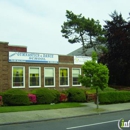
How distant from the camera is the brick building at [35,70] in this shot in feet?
82.3

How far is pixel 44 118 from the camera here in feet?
50.6

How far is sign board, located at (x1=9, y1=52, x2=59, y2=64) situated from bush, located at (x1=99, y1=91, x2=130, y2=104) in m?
7.11

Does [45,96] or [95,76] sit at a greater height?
[95,76]

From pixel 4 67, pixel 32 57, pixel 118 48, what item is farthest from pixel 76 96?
pixel 118 48

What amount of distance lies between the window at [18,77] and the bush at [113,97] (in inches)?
310

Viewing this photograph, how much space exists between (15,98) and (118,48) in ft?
87.0

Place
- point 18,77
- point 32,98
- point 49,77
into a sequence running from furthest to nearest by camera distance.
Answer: point 49,77 < point 18,77 < point 32,98

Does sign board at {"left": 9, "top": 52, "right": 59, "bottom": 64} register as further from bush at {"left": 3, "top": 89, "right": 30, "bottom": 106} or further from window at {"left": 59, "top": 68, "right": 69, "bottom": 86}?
bush at {"left": 3, "top": 89, "right": 30, "bottom": 106}

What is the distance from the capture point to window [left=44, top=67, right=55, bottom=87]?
91.9 ft

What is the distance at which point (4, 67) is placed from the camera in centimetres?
2495

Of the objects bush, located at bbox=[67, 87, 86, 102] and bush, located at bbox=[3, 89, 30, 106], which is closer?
bush, located at bbox=[3, 89, 30, 106]

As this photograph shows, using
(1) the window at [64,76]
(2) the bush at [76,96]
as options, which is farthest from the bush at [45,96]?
(1) the window at [64,76]

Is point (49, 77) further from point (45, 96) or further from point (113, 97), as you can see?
point (113, 97)

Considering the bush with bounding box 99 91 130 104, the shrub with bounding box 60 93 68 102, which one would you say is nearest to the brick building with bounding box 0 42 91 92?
the shrub with bounding box 60 93 68 102
